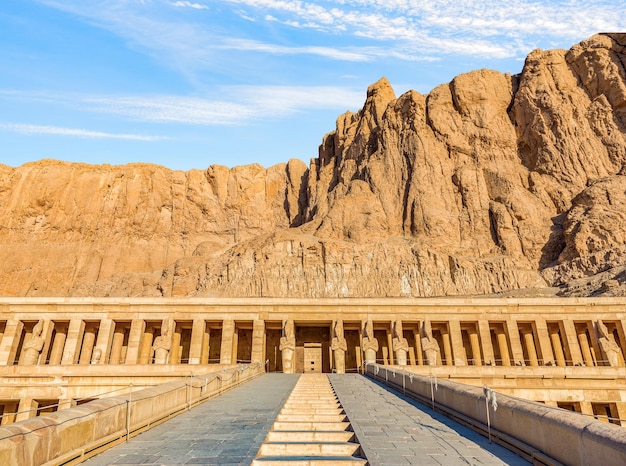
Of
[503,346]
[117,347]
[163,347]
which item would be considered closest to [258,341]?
[163,347]

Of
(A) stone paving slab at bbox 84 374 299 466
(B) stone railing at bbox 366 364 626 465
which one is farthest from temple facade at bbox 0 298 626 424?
(B) stone railing at bbox 366 364 626 465

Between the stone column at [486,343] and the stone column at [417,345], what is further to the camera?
the stone column at [417,345]

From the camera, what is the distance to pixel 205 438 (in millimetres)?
7445

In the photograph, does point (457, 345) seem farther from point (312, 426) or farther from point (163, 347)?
point (312, 426)

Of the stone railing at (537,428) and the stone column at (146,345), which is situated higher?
the stone column at (146,345)

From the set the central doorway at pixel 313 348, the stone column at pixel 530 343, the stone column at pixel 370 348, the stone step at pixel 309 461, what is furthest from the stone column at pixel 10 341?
the stone column at pixel 530 343

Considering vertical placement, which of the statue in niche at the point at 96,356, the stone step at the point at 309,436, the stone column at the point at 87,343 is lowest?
the stone step at the point at 309,436

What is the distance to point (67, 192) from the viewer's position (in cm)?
9144

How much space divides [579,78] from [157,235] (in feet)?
269

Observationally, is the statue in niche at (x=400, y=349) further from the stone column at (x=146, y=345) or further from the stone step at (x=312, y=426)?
the stone step at (x=312, y=426)

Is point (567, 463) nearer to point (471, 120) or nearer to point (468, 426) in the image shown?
point (468, 426)

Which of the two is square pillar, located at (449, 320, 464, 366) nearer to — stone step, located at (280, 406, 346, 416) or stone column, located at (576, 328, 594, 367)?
stone column, located at (576, 328, 594, 367)

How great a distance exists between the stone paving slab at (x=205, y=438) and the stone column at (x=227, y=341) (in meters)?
17.3

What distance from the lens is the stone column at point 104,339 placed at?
28402 millimetres
